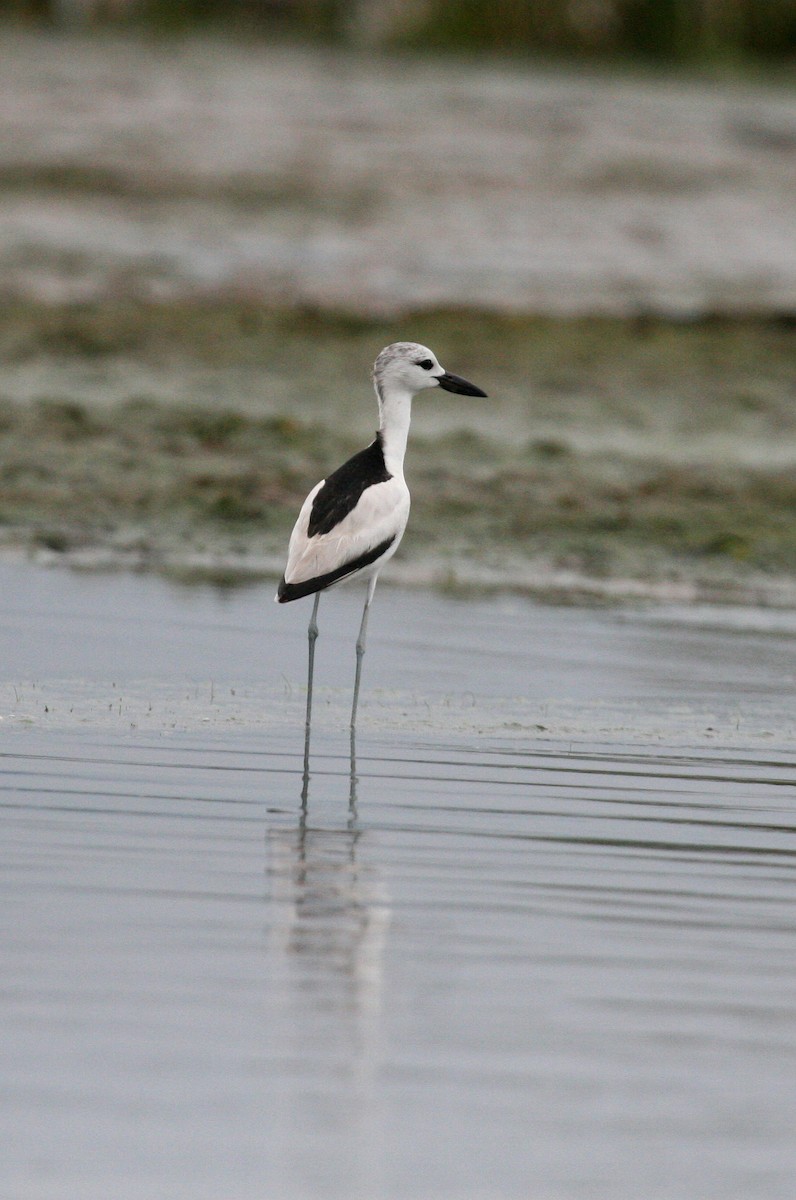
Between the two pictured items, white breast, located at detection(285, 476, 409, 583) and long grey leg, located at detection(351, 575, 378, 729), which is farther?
white breast, located at detection(285, 476, 409, 583)

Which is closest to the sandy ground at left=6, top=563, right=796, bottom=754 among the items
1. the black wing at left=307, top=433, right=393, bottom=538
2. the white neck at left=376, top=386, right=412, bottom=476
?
the black wing at left=307, top=433, right=393, bottom=538

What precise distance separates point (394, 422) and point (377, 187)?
10.6m

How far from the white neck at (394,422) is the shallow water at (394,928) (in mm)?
827

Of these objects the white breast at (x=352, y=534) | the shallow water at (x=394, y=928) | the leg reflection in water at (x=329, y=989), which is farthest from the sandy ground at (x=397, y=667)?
the leg reflection in water at (x=329, y=989)

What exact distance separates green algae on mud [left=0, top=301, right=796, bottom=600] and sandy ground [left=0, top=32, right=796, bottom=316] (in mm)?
946

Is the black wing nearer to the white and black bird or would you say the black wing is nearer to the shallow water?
the white and black bird

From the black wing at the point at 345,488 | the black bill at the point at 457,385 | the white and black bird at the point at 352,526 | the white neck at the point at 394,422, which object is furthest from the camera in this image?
the black bill at the point at 457,385

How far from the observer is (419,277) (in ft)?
58.9

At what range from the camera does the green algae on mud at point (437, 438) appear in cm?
1230

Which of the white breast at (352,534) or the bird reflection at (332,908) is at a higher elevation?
the white breast at (352,534)

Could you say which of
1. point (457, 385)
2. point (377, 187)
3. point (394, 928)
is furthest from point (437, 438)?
point (394, 928)

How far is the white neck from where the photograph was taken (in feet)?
28.9

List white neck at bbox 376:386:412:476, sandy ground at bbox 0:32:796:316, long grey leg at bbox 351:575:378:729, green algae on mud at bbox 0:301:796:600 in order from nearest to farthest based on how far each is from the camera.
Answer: long grey leg at bbox 351:575:378:729 → white neck at bbox 376:386:412:476 → green algae on mud at bbox 0:301:796:600 → sandy ground at bbox 0:32:796:316

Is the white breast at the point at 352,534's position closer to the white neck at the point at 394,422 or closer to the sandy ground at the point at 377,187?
the white neck at the point at 394,422
